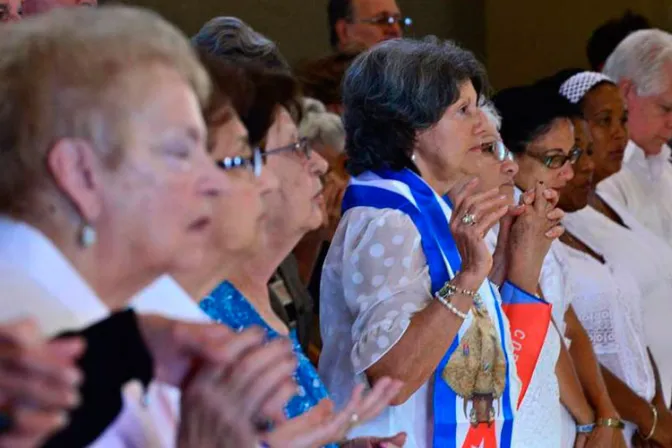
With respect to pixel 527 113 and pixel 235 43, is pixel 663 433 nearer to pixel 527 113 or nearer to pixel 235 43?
pixel 527 113

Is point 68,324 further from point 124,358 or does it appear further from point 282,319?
point 282,319

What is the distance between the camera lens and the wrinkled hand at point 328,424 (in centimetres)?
138

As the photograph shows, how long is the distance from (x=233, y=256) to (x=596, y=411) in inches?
77.9

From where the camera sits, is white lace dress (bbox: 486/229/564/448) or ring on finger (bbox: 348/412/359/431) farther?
white lace dress (bbox: 486/229/564/448)

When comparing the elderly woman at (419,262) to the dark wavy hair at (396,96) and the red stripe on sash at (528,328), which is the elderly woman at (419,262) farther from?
the red stripe on sash at (528,328)

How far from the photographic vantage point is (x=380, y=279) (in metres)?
2.45

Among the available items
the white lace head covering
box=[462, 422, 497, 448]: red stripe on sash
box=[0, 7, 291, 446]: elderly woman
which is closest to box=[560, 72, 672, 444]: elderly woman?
the white lace head covering

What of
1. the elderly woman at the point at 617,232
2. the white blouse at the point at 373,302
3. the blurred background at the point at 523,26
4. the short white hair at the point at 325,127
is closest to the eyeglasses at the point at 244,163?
the white blouse at the point at 373,302

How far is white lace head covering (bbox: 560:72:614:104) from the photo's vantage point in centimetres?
404

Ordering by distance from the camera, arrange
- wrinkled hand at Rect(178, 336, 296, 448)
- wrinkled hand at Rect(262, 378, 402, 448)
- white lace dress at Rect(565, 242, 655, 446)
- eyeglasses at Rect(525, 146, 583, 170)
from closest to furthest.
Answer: wrinkled hand at Rect(178, 336, 296, 448) < wrinkled hand at Rect(262, 378, 402, 448) < eyeglasses at Rect(525, 146, 583, 170) < white lace dress at Rect(565, 242, 655, 446)

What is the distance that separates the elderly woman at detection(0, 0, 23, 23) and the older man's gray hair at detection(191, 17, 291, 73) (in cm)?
37

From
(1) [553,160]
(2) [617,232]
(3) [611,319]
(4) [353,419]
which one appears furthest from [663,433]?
(4) [353,419]

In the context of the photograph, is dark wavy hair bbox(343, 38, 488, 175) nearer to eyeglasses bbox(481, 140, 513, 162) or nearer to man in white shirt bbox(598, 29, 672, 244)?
eyeglasses bbox(481, 140, 513, 162)

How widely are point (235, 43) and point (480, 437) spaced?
3.08 feet
